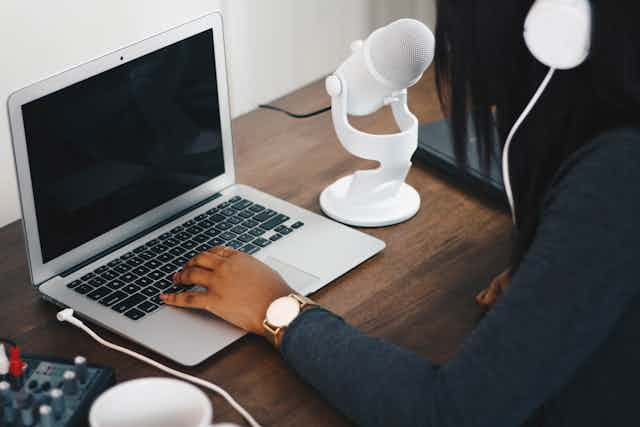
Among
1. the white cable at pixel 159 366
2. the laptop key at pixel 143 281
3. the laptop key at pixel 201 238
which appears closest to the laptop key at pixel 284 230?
the laptop key at pixel 201 238

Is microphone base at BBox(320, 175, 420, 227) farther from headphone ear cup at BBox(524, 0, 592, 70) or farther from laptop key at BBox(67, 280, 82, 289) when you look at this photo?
headphone ear cup at BBox(524, 0, 592, 70)

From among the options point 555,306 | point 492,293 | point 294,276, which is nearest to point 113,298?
point 294,276

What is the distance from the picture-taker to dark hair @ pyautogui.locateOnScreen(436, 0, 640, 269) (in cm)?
78

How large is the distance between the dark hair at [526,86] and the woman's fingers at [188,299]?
368mm

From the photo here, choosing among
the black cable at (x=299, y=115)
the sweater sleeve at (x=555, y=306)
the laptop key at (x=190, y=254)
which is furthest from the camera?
the black cable at (x=299, y=115)

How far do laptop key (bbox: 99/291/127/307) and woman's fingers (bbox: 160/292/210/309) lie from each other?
6 centimetres

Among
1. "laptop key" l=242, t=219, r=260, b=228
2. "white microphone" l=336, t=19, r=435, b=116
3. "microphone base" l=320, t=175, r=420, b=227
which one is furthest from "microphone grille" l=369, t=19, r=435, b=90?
"laptop key" l=242, t=219, r=260, b=228

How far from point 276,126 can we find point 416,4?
0.64m

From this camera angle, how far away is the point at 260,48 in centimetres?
181

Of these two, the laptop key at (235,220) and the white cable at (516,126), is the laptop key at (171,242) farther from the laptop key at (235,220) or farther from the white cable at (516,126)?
the white cable at (516,126)

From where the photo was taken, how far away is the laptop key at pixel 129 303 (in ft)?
3.62

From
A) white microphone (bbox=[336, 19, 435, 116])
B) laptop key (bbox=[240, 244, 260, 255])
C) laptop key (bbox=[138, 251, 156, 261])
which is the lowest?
laptop key (bbox=[240, 244, 260, 255])

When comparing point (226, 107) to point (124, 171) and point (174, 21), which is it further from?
point (174, 21)

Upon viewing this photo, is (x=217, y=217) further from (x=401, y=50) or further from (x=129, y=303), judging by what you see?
(x=401, y=50)
